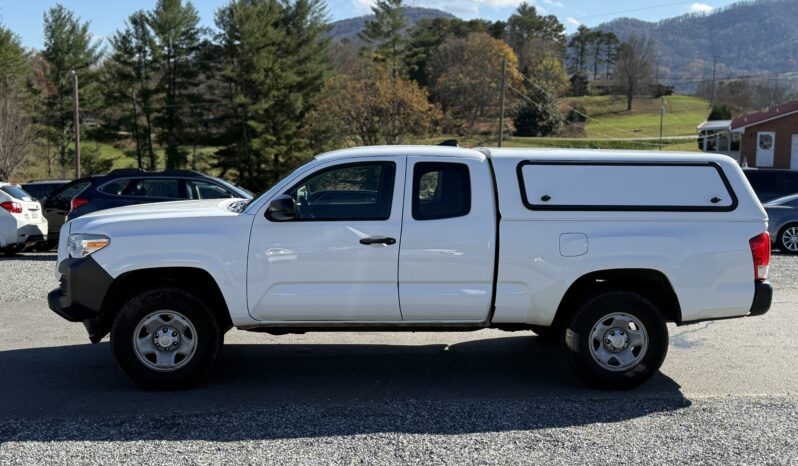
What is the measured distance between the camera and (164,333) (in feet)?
20.0

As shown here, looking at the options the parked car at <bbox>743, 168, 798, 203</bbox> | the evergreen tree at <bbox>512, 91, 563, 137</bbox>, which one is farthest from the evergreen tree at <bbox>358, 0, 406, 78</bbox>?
the parked car at <bbox>743, 168, 798, 203</bbox>

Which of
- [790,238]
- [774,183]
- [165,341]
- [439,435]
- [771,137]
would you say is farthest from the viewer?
[771,137]

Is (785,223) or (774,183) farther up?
(774,183)

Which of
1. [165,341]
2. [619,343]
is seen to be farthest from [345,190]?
[619,343]

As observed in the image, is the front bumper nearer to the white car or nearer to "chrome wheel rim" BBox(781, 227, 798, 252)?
the white car

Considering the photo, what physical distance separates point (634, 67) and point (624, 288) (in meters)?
113

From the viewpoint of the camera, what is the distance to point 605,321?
6.23 m

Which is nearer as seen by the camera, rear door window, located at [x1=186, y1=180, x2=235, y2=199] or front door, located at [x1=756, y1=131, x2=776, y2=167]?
rear door window, located at [x1=186, y1=180, x2=235, y2=199]

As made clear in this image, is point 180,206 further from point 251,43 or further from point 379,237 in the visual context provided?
point 251,43

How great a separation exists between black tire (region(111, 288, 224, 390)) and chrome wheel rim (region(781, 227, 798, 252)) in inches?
541

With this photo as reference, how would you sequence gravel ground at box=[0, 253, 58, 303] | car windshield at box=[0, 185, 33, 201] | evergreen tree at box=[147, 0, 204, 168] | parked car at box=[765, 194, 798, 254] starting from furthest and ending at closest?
evergreen tree at box=[147, 0, 204, 168]
parked car at box=[765, 194, 798, 254]
car windshield at box=[0, 185, 33, 201]
gravel ground at box=[0, 253, 58, 303]

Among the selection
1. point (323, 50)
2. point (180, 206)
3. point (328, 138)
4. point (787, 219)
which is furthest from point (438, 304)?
point (323, 50)

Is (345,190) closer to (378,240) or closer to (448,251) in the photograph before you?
(378,240)

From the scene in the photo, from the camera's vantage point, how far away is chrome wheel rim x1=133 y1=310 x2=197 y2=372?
19.9ft
